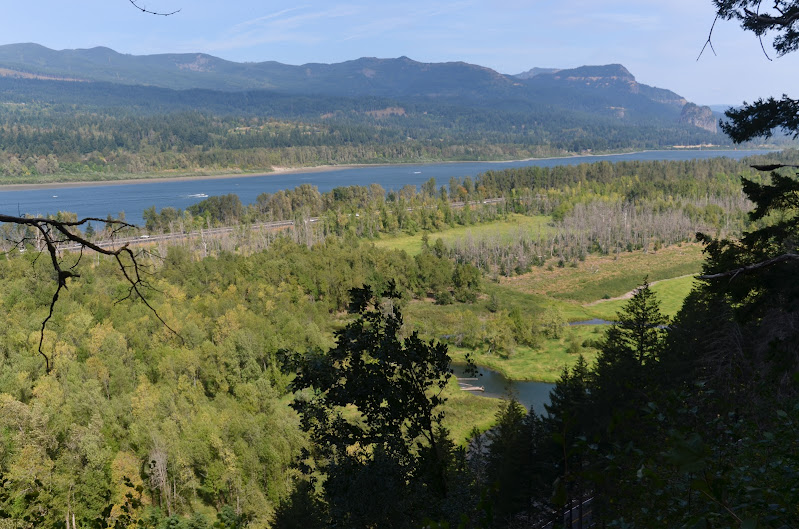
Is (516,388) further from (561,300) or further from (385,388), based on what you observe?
(385,388)

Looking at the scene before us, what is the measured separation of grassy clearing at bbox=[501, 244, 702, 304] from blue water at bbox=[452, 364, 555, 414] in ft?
79.7

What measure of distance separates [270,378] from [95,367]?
10.9 meters

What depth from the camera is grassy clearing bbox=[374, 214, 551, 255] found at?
87700 mm

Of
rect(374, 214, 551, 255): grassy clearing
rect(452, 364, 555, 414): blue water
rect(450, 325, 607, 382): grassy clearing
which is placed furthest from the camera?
rect(374, 214, 551, 255): grassy clearing

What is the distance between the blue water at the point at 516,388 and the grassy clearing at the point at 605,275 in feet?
79.7

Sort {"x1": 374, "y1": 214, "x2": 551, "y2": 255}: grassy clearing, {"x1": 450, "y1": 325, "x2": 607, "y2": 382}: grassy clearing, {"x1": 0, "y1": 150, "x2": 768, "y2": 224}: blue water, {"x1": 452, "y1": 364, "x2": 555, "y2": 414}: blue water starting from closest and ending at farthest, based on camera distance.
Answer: {"x1": 452, "y1": 364, "x2": 555, "y2": 414}: blue water → {"x1": 450, "y1": 325, "x2": 607, "y2": 382}: grassy clearing → {"x1": 374, "y1": 214, "x2": 551, "y2": 255}: grassy clearing → {"x1": 0, "y1": 150, "x2": 768, "y2": 224}: blue water

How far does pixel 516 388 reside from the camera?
3950 cm

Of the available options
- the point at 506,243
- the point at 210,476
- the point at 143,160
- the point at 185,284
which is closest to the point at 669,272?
the point at 506,243

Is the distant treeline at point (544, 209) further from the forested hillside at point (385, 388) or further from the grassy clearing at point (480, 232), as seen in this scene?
the grassy clearing at point (480, 232)

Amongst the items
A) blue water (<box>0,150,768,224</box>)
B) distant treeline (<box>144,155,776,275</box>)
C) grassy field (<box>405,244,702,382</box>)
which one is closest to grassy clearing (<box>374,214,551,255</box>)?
distant treeline (<box>144,155,776,275</box>)

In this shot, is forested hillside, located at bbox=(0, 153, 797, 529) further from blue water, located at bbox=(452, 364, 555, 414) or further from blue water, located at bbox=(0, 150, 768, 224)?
blue water, located at bbox=(0, 150, 768, 224)

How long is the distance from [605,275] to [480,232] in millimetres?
27434

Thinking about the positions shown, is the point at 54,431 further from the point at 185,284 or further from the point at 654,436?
the point at 185,284

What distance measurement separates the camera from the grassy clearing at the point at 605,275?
214 ft
